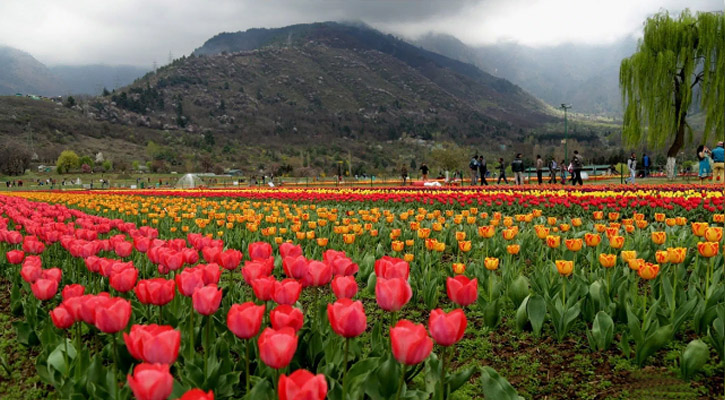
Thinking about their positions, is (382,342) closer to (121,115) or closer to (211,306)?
(211,306)

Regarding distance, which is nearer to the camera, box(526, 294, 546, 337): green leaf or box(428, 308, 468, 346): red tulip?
box(428, 308, 468, 346): red tulip

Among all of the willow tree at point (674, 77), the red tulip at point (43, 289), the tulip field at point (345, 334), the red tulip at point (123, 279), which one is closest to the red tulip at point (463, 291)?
the tulip field at point (345, 334)

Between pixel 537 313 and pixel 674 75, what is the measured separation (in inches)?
1036

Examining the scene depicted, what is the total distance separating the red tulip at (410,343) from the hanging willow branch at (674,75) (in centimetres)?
2703

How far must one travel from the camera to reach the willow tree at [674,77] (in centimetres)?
2311

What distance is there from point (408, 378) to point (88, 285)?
112 inches

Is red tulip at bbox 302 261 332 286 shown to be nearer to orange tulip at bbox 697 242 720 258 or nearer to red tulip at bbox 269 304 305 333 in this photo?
red tulip at bbox 269 304 305 333

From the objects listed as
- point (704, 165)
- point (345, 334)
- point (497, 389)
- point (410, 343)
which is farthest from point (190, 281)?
point (704, 165)

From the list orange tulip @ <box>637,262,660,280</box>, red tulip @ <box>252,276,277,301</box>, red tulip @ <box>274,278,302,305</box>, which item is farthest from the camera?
orange tulip @ <box>637,262,660,280</box>

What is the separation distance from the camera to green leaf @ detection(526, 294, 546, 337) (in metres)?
3.00

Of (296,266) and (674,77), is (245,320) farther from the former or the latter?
(674,77)

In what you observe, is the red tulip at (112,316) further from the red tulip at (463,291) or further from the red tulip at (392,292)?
the red tulip at (463,291)

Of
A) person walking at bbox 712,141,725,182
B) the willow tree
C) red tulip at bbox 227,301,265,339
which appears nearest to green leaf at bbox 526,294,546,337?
red tulip at bbox 227,301,265,339

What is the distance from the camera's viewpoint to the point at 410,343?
1.51 m
